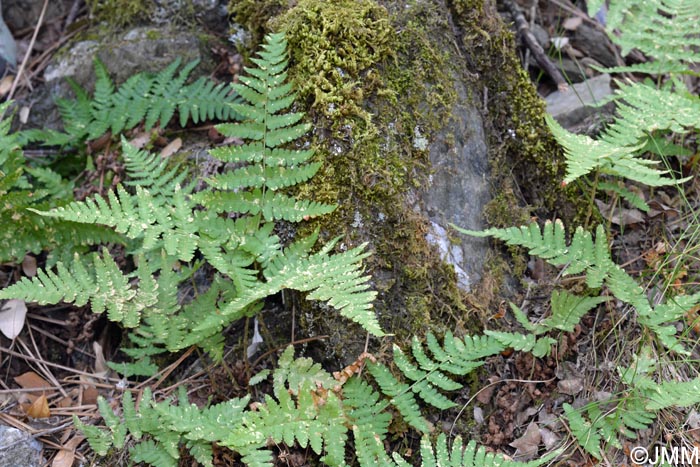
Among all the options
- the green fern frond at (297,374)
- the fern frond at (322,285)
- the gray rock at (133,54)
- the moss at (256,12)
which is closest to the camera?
the fern frond at (322,285)

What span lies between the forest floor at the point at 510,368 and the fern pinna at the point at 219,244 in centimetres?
32

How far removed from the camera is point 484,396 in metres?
3.19

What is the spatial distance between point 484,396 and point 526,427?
25cm

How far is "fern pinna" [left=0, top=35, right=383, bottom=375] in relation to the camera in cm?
305

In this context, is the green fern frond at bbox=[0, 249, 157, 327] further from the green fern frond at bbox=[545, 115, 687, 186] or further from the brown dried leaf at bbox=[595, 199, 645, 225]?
the brown dried leaf at bbox=[595, 199, 645, 225]

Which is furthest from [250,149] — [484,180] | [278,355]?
[484,180]

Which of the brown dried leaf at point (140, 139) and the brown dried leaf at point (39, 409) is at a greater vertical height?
the brown dried leaf at point (140, 139)

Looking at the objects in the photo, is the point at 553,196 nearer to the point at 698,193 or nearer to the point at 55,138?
the point at 698,193

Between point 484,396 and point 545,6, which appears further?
point 545,6

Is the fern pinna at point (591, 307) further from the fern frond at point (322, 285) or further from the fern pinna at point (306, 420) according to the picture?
the fern frond at point (322, 285)

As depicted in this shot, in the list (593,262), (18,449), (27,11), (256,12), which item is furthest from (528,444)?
(27,11)

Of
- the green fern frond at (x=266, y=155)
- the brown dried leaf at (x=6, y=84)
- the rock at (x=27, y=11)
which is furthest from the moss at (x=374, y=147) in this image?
the rock at (x=27, y=11)

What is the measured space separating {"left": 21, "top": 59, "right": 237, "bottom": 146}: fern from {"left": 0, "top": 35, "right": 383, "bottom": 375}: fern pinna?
942 millimetres

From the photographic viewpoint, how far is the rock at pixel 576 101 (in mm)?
4184
